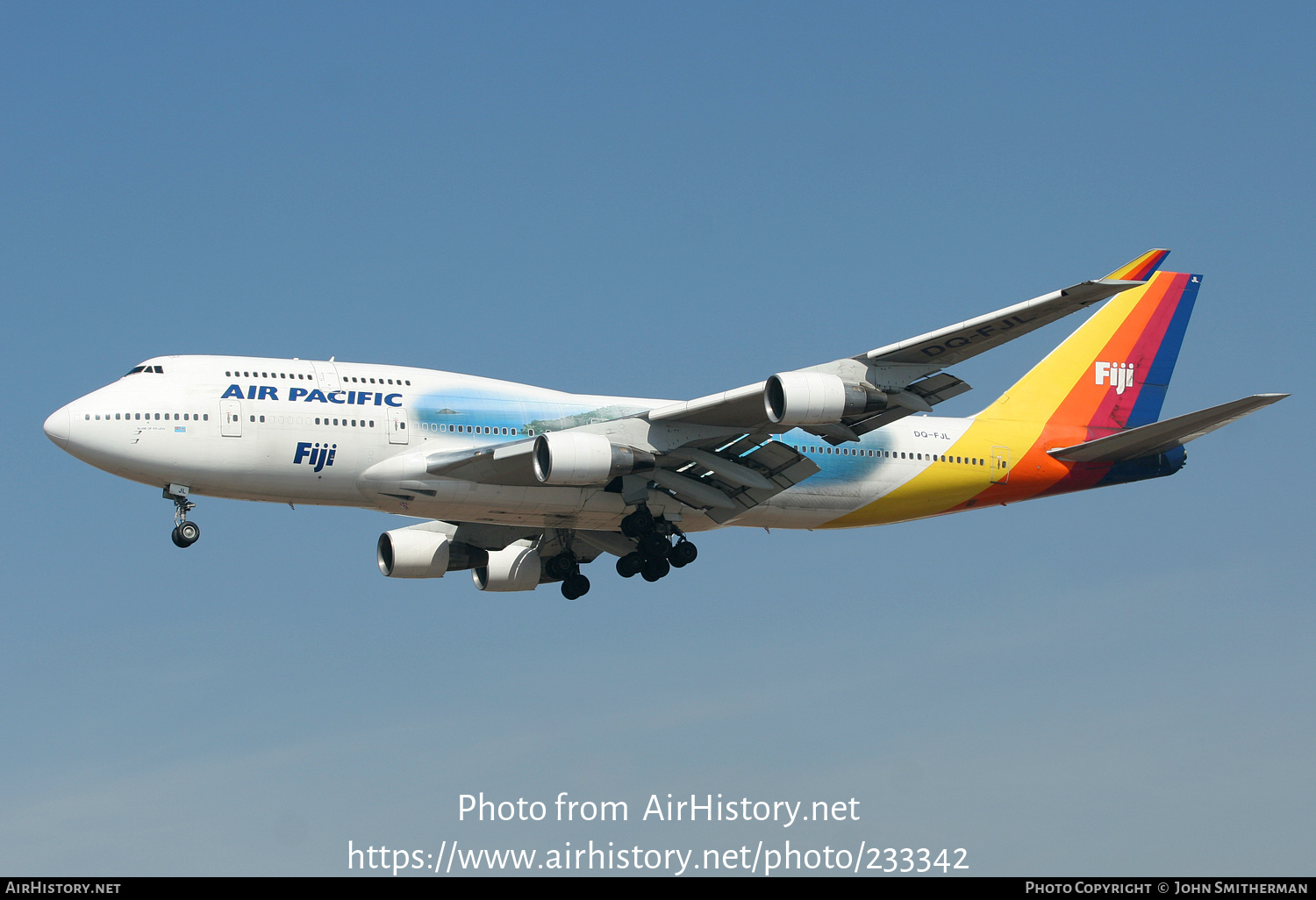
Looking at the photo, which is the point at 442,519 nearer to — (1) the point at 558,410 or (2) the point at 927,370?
(1) the point at 558,410

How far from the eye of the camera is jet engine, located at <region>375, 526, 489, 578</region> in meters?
40.5

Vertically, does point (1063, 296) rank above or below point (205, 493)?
above

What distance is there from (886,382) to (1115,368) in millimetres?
12267

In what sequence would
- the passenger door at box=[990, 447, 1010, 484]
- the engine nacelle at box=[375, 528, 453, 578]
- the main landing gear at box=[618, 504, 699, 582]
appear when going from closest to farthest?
the main landing gear at box=[618, 504, 699, 582] → the passenger door at box=[990, 447, 1010, 484] → the engine nacelle at box=[375, 528, 453, 578]

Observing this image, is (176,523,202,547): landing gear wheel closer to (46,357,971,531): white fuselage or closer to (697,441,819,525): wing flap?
(46,357,971,531): white fuselage

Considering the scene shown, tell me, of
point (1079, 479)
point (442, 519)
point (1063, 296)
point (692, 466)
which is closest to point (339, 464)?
point (442, 519)

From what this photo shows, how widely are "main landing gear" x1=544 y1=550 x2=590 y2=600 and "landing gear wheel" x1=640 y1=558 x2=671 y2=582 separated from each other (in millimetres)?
4124

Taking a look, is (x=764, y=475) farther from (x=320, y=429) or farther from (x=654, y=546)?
(x=320, y=429)

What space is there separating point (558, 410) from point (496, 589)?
769 cm

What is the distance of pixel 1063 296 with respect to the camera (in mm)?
29656

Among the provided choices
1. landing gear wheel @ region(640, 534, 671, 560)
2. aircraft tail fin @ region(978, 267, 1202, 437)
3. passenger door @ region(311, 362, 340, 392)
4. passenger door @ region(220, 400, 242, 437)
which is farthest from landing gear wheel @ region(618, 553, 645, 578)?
aircraft tail fin @ region(978, 267, 1202, 437)

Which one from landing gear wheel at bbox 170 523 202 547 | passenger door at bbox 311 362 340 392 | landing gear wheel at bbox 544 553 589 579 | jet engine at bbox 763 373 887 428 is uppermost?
passenger door at bbox 311 362 340 392

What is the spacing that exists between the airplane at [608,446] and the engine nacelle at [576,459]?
0.05 meters

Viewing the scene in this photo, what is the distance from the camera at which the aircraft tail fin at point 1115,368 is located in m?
41.4
